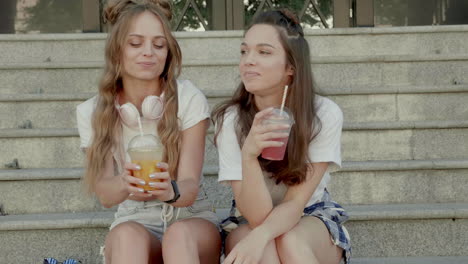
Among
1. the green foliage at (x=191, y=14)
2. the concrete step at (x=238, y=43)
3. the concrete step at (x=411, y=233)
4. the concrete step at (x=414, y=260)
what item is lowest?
the concrete step at (x=414, y=260)

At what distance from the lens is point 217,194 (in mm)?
3002

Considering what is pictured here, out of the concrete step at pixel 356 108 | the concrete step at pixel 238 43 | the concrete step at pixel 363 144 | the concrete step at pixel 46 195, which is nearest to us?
the concrete step at pixel 46 195

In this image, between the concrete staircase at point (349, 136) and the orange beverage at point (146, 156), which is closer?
the orange beverage at point (146, 156)

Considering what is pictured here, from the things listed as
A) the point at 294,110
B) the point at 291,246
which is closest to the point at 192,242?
the point at 291,246

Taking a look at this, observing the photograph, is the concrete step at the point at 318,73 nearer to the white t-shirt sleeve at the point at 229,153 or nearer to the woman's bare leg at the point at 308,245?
the white t-shirt sleeve at the point at 229,153

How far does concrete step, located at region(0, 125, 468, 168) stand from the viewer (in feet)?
10.5

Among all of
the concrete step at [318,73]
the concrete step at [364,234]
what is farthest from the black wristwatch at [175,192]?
the concrete step at [318,73]

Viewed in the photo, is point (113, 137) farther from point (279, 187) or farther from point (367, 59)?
point (367, 59)

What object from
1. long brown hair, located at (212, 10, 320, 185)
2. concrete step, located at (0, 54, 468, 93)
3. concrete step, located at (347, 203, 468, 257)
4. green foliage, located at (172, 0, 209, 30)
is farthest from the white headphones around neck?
green foliage, located at (172, 0, 209, 30)

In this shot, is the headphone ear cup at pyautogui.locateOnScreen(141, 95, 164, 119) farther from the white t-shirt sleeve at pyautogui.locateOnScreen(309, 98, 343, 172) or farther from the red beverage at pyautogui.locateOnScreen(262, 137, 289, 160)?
the white t-shirt sleeve at pyautogui.locateOnScreen(309, 98, 343, 172)

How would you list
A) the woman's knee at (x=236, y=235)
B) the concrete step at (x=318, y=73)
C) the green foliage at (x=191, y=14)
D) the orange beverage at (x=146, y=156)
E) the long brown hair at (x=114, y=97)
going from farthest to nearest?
the green foliage at (x=191, y=14) → the concrete step at (x=318, y=73) → the long brown hair at (x=114, y=97) → the woman's knee at (x=236, y=235) → the orange beverage at (x=146, y=156)

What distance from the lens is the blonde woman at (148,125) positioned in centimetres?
228

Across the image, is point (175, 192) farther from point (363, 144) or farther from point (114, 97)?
point (363, 144)

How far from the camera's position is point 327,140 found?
2289 mm
